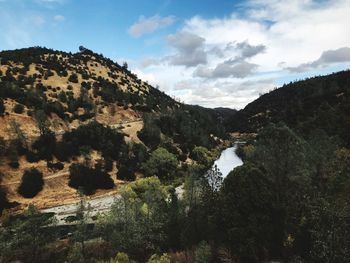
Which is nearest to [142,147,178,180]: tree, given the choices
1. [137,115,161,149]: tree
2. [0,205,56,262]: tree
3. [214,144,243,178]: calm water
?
[137,115,161,149]: tree

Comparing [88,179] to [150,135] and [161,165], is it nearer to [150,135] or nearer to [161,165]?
[161,165]

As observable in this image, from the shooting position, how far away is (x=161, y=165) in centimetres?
9212

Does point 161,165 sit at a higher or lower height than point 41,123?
lower

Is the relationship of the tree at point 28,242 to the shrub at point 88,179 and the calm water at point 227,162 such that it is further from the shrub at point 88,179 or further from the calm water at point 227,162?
the calm water at point 227,162

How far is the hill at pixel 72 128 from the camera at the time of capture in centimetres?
7919

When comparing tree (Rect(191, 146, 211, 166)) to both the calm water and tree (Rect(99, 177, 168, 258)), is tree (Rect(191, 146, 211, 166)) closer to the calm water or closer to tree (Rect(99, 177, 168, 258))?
the calm water

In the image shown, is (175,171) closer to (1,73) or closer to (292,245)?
(292,245)

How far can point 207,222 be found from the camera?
38.5 metres

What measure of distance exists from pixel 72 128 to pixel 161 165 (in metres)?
31.1

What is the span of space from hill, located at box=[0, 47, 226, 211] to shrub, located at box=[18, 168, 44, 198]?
0.80 m

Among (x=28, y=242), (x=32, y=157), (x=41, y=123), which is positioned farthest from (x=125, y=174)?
(x=28, y=242)

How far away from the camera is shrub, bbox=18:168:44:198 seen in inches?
2825

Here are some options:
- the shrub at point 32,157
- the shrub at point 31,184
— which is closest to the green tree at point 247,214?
the shrub at point 31,184

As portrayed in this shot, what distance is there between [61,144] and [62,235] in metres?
37.2
